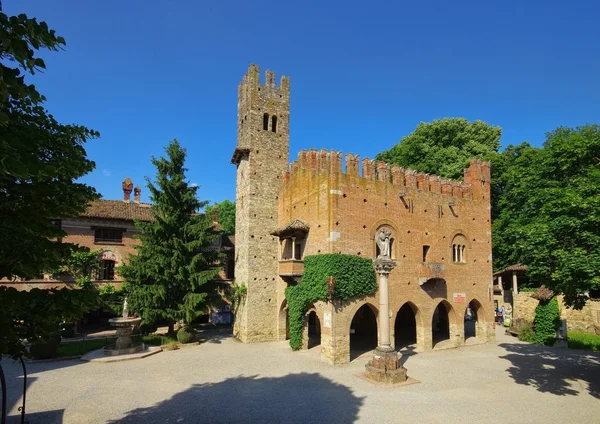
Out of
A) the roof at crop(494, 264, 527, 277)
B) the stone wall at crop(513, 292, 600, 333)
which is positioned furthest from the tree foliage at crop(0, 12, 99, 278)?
the roof at crop(494, 264, 527, 277)

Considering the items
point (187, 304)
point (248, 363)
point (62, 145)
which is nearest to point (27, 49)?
point (62, 145)

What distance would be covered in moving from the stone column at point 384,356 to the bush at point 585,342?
14679mm

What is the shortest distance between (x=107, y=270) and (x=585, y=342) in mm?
33722

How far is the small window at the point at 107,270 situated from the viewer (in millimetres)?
26984

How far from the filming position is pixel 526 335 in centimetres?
2409

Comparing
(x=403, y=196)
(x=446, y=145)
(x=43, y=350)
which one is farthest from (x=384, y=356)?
(x=446, y=145)

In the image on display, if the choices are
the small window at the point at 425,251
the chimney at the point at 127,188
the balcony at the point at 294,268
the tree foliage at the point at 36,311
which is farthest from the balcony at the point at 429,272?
the chimney at the point at 127,188

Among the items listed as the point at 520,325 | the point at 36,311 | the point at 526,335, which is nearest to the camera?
the point at 36,311

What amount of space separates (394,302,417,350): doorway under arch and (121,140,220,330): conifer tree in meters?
13.0

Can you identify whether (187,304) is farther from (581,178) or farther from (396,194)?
(581,178)

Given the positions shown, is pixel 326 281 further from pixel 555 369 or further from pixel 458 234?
pixel 555 369

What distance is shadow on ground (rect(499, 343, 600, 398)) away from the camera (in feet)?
44.9

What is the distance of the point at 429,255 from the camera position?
70.4 feet

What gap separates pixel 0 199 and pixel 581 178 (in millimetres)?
15985
